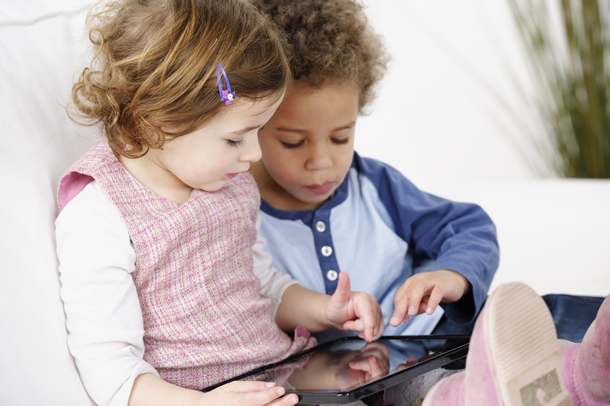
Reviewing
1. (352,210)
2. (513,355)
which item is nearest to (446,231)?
(352,210)

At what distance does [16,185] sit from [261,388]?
30 centimetres

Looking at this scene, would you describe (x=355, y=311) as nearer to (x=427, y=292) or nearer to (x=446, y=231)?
(x=427, y=292)

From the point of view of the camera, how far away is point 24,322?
52 cm

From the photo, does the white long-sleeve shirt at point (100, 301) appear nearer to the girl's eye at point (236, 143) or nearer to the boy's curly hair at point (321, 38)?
the girl's eye at point (236, 143)

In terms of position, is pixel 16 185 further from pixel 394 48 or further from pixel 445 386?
pixel 394 48

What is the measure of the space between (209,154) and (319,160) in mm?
223

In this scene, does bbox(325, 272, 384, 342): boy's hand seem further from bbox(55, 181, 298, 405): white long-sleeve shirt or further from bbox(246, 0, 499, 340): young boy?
bbox(55, 181, 298, 405): white long-sleeve shirt

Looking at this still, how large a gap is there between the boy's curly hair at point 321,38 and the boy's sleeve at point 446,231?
17 cm

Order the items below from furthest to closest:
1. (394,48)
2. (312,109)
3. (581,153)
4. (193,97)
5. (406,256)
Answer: (394,48) → (581,153) → (406,256) → (312,109) → (193,97)

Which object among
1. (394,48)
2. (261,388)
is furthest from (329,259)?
(394,48)

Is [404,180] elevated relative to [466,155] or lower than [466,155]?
elevated

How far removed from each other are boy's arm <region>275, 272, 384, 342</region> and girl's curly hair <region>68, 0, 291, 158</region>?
0.25 meters

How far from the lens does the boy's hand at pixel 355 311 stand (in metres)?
0.70

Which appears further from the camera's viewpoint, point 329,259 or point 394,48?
point 394,48
